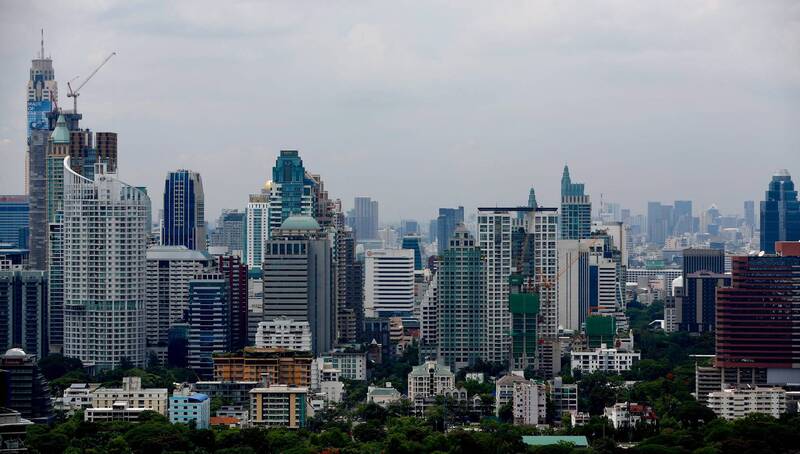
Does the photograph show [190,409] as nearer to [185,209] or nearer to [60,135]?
[60,135]

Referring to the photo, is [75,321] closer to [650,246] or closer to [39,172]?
[39,172]

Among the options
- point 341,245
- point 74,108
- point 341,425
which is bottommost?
point 341,425

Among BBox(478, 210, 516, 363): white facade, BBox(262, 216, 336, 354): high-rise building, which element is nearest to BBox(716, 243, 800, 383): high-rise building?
BBox(478, 210, 516, 363): white facade

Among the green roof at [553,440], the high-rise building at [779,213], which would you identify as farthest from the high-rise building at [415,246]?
the green roof at [553,440]

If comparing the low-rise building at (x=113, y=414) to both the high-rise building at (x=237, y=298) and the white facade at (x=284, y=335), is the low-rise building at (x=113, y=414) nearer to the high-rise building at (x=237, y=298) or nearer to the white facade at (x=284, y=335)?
the white facade at (x=284, y=335)

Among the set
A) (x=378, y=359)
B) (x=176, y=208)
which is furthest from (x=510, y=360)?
(x=176, y=208)
